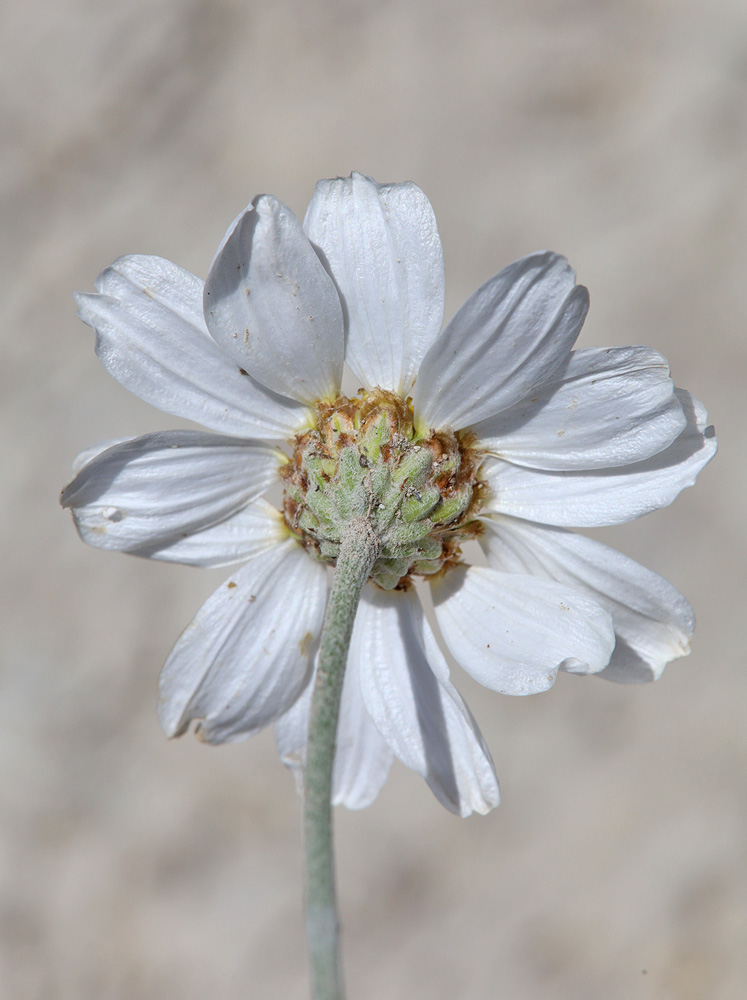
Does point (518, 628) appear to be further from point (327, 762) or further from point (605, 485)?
point (327, 762)

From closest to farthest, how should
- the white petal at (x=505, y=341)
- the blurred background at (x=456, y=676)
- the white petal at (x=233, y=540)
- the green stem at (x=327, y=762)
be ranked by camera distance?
the green stem at (x=327, y=762) → the white petal at (x=505, y=341) → the white petal at (x=233, y=540) → the blurred background at (x=456, y=676)

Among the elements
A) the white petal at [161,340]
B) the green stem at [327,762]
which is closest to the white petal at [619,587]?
the green stem at [327,762]

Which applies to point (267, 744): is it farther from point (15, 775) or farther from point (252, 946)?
point (15, 775)

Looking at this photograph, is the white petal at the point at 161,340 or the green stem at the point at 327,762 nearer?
the green stem at the point at 327,762

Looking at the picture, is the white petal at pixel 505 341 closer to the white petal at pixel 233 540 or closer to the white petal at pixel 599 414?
the white petal at pixel 599 414

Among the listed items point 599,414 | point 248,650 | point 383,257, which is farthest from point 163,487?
point 599,414

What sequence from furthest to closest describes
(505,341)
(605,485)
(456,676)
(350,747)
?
(456,676) < (350,747) < (605,485) < (505,341)
